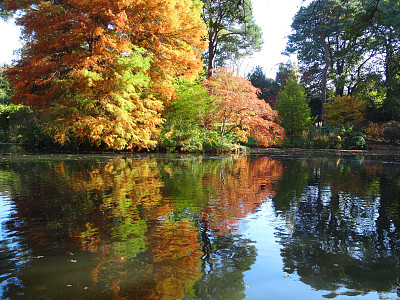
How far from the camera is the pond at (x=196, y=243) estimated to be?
244 centimetres

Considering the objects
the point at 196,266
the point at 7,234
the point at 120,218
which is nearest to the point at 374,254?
the point at 196,266

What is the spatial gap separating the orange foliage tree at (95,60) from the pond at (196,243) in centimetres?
813

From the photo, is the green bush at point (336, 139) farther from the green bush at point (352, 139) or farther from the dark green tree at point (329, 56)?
the dark green tree at point (329, 56)

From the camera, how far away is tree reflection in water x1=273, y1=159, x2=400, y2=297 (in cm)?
263

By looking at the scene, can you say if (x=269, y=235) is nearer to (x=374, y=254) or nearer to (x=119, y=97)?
(x=374, y=254)

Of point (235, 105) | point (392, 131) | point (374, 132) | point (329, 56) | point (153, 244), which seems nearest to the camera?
point (153, 244)

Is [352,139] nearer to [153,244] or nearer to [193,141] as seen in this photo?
[193,141]

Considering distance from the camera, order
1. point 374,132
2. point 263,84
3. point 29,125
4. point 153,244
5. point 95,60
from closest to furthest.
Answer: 1. point 153,244
2. point 95,60
3. point 29,125
4. point 374,132
5. point 263,84

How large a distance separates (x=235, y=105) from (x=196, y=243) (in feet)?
52.0

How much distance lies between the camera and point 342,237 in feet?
11.9

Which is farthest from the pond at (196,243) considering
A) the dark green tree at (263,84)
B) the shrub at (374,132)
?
the dark green tree at (263,84)

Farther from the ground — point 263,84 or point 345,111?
point 263,84

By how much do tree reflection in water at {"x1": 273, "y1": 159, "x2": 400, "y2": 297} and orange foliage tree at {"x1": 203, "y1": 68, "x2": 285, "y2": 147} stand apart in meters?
12.3

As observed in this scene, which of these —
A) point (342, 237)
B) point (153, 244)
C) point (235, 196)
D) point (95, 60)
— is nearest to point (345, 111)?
point (95, 60)
